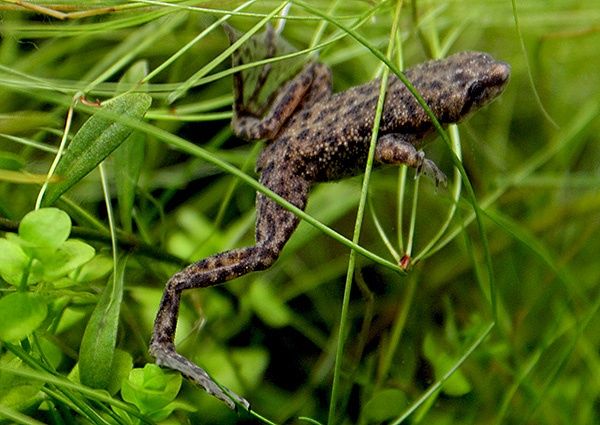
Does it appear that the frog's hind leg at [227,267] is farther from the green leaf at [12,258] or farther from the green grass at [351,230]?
the green leaf at [12,258]

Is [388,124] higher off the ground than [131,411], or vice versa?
[388,124]

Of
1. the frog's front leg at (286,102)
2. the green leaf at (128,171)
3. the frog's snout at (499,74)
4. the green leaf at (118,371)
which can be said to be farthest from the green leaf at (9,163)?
the frog's snout at (499,74)

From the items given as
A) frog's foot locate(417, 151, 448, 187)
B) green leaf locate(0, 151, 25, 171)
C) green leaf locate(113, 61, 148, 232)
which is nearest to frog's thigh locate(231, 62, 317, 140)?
green leaf locate(113, 61, 148, 232)

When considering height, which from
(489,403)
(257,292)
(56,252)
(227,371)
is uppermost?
(56,252)

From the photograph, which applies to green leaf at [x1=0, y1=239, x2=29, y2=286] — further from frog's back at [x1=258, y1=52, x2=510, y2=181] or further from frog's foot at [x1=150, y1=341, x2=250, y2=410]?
frog's back at [x1=258, y1=52, x2=510, y2=181]

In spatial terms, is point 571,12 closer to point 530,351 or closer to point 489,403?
point 530,351

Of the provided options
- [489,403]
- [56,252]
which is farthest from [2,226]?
[489,403]
